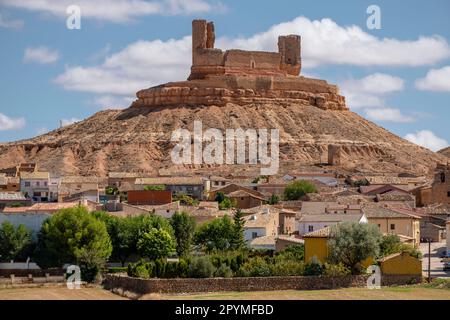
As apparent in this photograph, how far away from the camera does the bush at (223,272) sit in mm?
57594

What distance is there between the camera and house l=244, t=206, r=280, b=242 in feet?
240

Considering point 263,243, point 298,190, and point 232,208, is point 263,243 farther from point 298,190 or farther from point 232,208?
point 298,190

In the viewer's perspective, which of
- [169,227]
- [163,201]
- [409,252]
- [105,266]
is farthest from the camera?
[163,201]

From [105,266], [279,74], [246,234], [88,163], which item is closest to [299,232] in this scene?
[246,234]

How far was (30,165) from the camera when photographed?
130 meters

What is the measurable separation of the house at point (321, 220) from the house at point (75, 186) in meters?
26.5

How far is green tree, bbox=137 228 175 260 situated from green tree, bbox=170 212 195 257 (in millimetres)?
2051

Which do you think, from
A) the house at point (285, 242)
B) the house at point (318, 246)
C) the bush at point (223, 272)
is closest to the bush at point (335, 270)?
the house at point (318, 246)

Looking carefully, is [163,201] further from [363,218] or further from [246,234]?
[363,218]

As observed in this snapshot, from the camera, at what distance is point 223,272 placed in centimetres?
5784

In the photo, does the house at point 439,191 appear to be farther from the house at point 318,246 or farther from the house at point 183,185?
the house at point 318,246

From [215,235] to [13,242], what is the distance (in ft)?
36.2

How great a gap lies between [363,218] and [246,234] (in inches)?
324

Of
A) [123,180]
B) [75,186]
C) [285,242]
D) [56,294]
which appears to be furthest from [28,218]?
[123,180]
